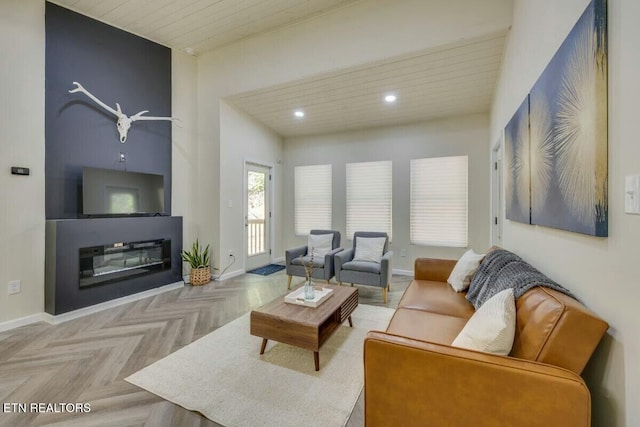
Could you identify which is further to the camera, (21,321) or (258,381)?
(21,321)

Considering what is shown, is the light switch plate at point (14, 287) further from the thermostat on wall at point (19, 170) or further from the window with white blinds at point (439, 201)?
the window with white blinds at point (439, 201)

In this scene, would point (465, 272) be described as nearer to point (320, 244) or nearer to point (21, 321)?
point (320, 244)

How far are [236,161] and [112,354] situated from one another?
3.16m

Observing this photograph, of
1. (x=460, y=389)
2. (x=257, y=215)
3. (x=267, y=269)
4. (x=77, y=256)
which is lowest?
(x=267, y=269)

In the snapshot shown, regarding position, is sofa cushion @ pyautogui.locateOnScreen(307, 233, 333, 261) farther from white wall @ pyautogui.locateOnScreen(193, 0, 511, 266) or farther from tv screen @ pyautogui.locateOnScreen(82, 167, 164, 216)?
tv screen @ pyautogui.locateOnScreen(82, 167, 164, 216)

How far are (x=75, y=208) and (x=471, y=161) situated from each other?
540 cm

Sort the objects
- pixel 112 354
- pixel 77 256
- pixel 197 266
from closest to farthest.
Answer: pixel 112 354, pixel 77 256, pixel 197 266

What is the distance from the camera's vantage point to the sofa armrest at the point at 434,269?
9.21 ft

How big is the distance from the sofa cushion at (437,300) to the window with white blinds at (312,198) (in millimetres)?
3007

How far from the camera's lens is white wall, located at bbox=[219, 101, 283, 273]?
4.39 metres

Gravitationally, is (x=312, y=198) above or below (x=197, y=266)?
above

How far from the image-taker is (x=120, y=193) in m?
3.40

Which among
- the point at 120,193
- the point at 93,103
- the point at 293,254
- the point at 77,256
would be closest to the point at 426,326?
the point at 293,254

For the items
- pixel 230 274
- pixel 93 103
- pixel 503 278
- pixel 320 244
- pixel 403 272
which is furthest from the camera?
pixel 403 272
